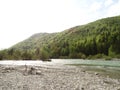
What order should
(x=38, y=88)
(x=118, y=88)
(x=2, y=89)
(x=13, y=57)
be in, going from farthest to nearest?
1. (x=13, y=57)
2. (x=118, y=88)
3. (x=38, y=88)
4. (x=2, y=89)

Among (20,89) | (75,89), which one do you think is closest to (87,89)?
(75,89)

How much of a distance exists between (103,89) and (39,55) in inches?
6876

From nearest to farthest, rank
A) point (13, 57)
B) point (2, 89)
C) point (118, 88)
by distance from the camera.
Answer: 1. point (2, 89)
2. point (118, 88)
3. point (13, 57)

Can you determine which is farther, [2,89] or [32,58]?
[32,58]

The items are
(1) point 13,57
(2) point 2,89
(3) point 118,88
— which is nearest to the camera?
(2) point 2,89

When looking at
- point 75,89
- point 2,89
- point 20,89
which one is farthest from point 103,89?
point 2,89

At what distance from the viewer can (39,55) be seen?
196 meters

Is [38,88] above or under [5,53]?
under

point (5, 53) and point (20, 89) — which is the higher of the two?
point (5, 53)

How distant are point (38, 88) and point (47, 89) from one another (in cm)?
119

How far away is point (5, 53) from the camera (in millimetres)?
197125

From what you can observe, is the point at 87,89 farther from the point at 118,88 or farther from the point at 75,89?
the point at 118,88

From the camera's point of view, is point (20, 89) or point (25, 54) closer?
point (20, 89)

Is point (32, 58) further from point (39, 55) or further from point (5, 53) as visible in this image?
point (5, 53)
